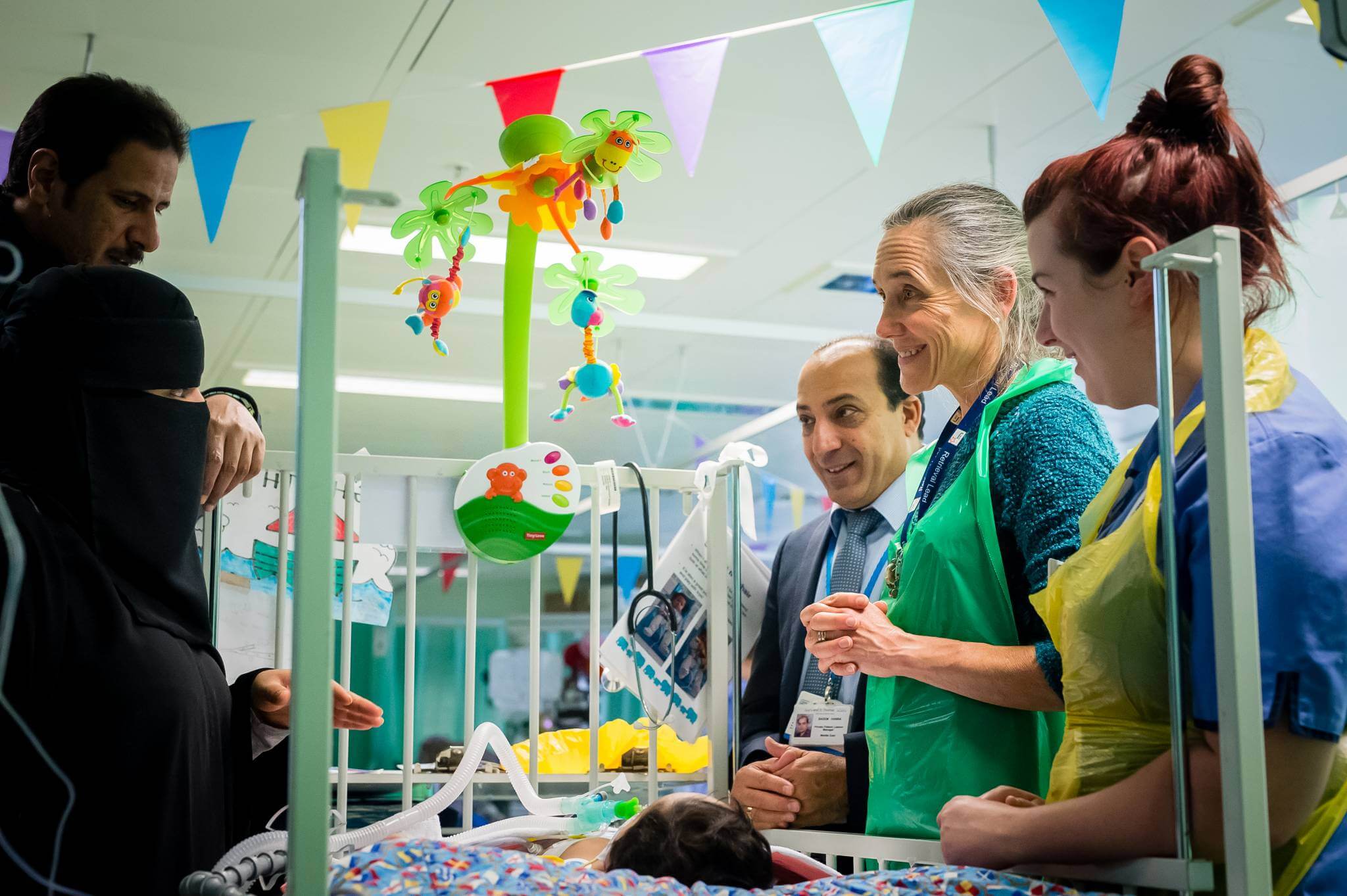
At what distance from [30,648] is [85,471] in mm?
189

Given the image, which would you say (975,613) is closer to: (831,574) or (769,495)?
(831,574)

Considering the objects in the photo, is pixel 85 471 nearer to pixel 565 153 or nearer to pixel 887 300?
pixel 565 153

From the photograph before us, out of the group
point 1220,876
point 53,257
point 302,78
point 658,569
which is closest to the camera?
point 1220,876

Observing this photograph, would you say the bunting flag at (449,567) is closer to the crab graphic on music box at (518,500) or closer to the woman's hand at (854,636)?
the crab graphic on music box at (518,500)

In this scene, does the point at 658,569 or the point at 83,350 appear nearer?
the point at 83,350

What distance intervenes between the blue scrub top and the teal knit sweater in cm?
27

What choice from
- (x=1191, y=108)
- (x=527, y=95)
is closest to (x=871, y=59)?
(x=527, y=95)

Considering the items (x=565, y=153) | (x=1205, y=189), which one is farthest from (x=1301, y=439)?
(x=565, y=153)

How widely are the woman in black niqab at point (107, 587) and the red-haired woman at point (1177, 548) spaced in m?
0.82

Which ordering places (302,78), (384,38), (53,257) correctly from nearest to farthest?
(53,257) → (384,38) → (302,78)

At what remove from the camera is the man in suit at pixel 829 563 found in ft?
5.45

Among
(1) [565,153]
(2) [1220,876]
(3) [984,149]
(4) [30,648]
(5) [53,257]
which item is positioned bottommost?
(2) [1220,876]

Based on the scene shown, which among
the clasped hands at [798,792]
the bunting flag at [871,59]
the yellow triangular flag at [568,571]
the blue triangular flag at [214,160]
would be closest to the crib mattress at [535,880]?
the clasped hands at [798,792]

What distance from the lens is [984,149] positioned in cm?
424
